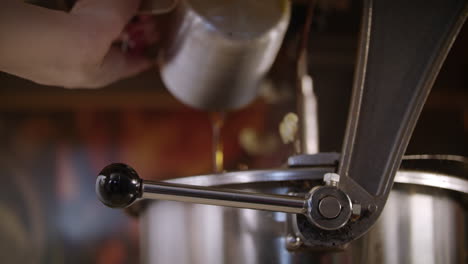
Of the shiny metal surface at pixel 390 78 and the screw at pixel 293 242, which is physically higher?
the shiny metal surface at pixel 390 78

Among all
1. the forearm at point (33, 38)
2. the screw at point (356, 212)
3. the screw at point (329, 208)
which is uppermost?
the forearm at point (33, 38)

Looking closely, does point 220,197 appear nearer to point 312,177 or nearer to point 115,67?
point 312,177

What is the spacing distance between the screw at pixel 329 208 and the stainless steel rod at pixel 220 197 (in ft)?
0.05

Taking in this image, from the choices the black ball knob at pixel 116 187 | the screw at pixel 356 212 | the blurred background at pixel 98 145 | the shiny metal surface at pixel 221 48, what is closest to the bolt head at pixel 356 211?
the screw at pixel 356 212

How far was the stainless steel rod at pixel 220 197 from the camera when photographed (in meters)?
0.48

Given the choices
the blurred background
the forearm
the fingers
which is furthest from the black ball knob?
the blurred background

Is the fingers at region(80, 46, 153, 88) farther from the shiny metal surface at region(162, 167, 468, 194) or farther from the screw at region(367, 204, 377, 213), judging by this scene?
the screw at region(367, 204, 377, 213)

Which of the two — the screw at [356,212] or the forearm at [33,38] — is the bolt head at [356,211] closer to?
the screw at [356,212]

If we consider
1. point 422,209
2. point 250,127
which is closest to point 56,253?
point 250,127

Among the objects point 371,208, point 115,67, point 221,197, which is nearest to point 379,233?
point 371,208

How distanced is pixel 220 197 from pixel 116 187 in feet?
0.30

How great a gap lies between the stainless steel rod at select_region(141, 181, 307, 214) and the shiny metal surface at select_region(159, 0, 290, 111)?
37 centimetres

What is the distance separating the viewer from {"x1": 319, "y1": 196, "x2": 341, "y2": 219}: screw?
0.49 m

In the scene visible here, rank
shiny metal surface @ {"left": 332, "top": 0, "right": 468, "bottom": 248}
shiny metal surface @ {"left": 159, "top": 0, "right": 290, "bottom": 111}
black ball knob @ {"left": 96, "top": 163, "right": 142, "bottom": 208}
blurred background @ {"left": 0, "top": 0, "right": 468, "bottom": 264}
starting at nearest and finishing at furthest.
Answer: black ball knob @ {"left": 96, "top": 163, "right": 142, "bottom": 208} → shiny metal surface @ {"left": 332, "top": 0, "right": 468, "bottom": 248} → shiny metal surface @ {"left": 159, "top": 0, "right": 290, "bottom": 111} → blurred background @ {"left": 0, "top": 0, "right": 468, "bottom": 264}
